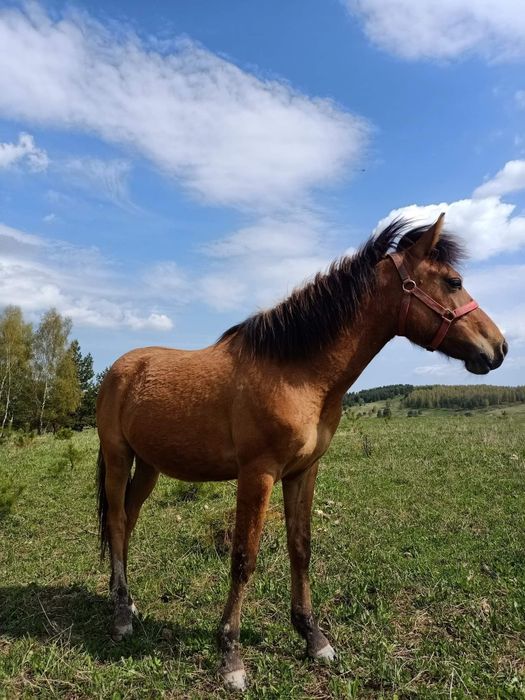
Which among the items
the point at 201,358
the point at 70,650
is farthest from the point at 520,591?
→ the point at 70,650

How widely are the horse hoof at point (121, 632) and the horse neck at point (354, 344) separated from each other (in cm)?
258

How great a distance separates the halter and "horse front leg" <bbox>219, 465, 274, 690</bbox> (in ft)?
4.96

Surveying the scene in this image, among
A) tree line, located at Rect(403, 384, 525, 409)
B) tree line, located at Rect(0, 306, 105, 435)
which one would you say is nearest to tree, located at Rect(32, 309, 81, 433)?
tree line, located at Rect(0, 306, 105, 435)

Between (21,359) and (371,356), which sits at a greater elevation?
(21,359)

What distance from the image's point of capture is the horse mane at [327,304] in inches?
146

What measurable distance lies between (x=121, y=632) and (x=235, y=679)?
4.10 ft

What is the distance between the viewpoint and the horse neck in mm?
3672

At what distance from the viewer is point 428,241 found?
142 inches

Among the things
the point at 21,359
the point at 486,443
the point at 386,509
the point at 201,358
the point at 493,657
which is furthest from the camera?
the point at 21,359

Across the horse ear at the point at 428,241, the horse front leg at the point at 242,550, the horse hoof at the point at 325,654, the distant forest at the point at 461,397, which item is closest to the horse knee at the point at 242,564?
the horse front leg at the point at 242,550

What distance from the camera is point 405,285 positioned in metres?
3.61

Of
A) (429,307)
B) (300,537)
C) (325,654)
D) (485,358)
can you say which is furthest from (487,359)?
(325,654)

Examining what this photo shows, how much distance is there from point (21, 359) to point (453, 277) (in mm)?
40901

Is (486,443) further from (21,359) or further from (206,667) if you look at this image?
(21,359)
